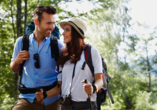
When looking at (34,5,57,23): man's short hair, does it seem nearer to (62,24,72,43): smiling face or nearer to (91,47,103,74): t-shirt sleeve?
(62,24,72,43): smiling face

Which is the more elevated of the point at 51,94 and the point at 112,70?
the point at 51,94

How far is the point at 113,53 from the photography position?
2778 cm

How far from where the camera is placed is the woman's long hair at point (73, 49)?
197 cm

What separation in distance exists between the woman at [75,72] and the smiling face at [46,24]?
0.61ft

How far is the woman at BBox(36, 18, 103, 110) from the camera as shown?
1.81 m

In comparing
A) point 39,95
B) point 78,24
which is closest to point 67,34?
point 78,24

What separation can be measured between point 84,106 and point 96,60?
448 millimetres

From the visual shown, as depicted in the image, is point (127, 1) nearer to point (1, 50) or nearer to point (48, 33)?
point (1, 50)

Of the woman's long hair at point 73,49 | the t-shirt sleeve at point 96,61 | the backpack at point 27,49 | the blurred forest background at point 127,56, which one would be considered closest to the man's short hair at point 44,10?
the backpack at point 27,49

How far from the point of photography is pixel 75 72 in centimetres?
188

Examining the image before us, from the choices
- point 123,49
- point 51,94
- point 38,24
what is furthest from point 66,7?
point 123,49

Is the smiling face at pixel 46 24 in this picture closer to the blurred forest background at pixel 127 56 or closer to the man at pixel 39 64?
the man at pixel 39 64

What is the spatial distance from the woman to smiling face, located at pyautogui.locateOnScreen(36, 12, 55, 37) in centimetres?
19

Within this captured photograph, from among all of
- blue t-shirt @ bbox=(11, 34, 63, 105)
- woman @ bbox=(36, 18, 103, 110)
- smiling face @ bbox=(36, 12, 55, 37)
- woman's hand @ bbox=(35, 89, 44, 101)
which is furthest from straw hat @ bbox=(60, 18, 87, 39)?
woman's hand @ bbox=(35, 89, 44, 101)
